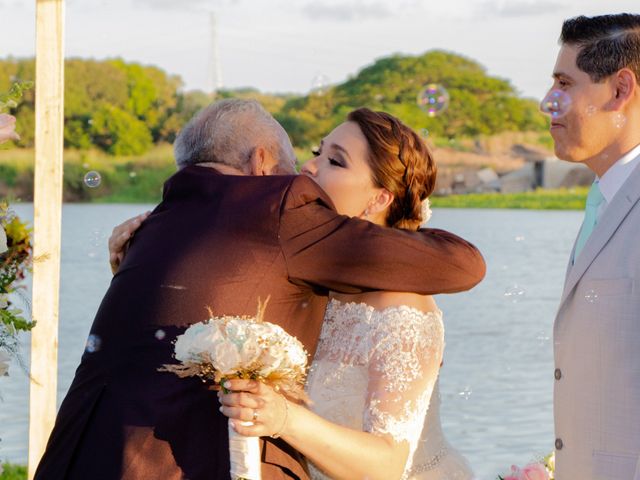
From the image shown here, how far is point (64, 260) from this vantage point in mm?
27250

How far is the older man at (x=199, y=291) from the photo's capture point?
231cm

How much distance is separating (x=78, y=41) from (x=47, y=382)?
1017 inches

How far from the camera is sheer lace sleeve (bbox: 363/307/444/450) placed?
8.11ft

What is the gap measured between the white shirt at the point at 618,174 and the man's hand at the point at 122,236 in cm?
109

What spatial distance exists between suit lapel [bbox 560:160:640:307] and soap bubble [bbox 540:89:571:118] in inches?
8.8

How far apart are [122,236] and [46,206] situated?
7.45 ft

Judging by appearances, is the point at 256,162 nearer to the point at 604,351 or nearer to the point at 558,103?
the point at 558,103

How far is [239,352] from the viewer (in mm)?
2098

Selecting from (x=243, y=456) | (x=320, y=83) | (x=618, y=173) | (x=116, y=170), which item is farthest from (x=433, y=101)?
(x=116, y=170)

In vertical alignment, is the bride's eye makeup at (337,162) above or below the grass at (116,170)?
above

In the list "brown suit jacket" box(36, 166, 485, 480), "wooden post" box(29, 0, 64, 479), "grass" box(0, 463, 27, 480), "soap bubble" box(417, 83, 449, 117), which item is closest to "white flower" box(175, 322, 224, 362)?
"brown suit jacket" box(36, 166, 485, 480)

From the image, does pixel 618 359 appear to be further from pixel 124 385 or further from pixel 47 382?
pixel 47 382

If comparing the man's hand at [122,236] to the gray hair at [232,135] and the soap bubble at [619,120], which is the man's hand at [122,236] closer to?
the gray hair at [232,135]

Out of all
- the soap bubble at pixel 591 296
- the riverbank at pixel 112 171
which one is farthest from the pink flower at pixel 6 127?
the riverbank at pixel 112 171
